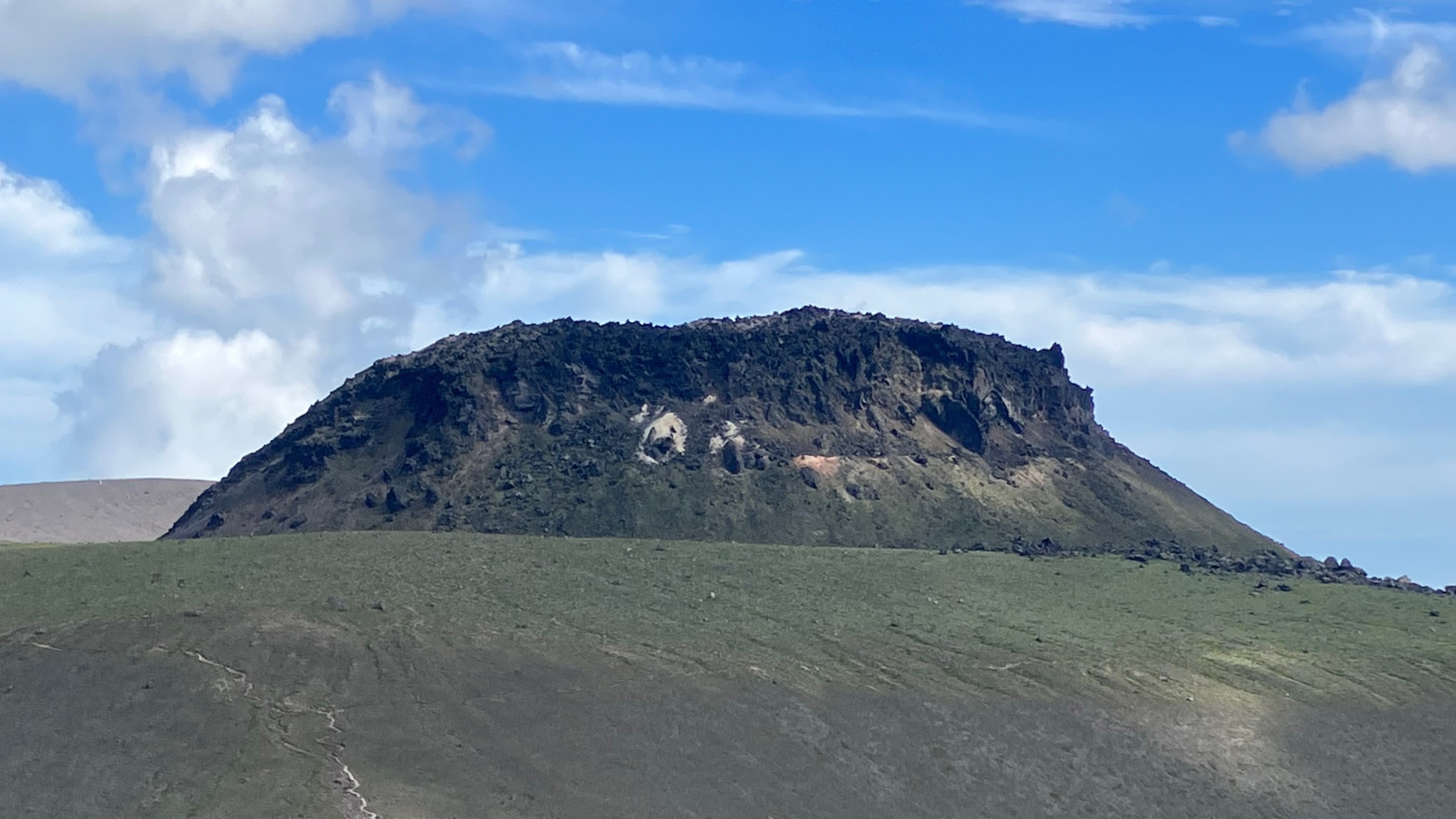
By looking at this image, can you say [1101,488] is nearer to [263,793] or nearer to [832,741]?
[832,741]

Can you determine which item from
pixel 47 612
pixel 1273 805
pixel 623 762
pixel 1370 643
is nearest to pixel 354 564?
pixel 47 612

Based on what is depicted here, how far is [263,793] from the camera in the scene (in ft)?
180

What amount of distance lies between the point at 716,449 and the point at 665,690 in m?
46.9

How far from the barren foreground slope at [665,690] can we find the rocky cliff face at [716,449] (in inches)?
613

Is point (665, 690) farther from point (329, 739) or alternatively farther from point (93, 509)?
point (93, 509)

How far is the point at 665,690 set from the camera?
2680 inches

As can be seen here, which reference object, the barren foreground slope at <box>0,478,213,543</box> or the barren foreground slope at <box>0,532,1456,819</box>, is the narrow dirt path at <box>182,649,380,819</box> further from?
the barren foreground slope at <box>0,478,213,543</box>

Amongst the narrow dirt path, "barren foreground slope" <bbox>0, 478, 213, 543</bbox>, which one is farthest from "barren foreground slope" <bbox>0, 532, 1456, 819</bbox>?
"barren foreground slope" <bbox>0, 478, 213, 543</bbox>

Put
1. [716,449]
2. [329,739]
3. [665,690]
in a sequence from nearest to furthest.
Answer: [329,739], [665,690], [716,449]

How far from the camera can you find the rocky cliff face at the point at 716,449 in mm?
108125

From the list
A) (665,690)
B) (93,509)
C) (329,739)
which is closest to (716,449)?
(665,690)

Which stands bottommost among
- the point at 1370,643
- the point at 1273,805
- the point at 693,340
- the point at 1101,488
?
the point at 1273,805

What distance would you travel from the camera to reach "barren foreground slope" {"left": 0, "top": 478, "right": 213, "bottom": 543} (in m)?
175

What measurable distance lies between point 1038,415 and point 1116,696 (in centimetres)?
5790
